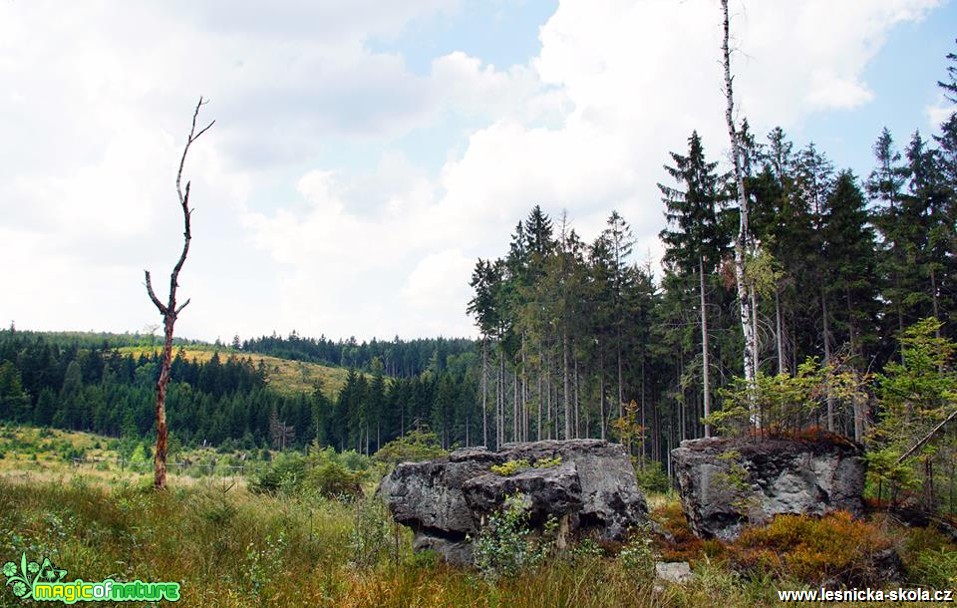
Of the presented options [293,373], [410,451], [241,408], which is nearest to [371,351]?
[293,373]

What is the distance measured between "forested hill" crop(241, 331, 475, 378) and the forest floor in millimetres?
118653

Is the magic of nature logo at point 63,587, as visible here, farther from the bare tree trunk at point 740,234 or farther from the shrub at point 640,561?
the bare tree trunk at point 740,234

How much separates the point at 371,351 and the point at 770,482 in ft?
559

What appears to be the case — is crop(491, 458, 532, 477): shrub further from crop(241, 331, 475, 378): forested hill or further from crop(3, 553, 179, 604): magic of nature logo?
crop(241, 331, 475, 378): forested hill

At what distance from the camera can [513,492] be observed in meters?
7.90

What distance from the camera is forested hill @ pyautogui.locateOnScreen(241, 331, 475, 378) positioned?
151738 mm

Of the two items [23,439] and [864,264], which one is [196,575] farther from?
[23,439]

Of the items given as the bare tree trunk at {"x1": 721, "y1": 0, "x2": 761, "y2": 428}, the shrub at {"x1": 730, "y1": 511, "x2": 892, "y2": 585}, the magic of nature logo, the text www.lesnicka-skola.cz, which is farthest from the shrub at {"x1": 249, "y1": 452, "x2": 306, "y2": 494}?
the bare tree trunk at {"x1": 721, "y1": 0, "x2": 761, "y2": 428}

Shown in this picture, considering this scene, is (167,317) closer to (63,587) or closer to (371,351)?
(63,587)

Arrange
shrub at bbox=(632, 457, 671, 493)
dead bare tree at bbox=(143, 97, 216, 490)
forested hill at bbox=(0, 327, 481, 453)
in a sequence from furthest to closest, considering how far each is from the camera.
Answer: forested hill at bbox=(0, 327, 481, 453) < shrub at bbox=(632, 457, 671, 493) < dead bare tree at bbox=(143, 97, 216, 490)

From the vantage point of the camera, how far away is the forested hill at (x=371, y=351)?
498 feet

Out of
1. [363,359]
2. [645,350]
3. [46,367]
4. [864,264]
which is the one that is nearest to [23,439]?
[46,367]

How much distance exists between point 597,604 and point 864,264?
2956 cm

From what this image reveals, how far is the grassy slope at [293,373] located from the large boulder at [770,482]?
11383cm
